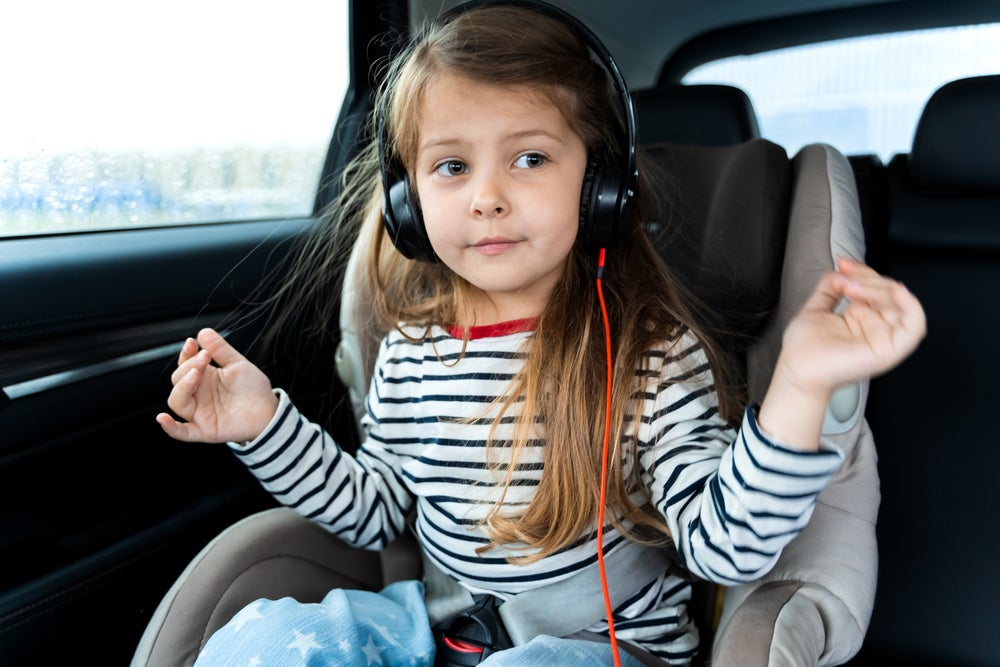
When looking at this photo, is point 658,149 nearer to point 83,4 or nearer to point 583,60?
point 583,60

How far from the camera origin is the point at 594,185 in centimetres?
93

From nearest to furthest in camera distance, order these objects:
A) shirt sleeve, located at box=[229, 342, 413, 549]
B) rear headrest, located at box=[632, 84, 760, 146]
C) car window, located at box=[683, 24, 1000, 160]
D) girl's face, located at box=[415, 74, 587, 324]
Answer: girl's face, located at box=[415, 74, 587, 324], shirt sleeve, located at box=[229, 342, 413, 549], rear headrest, located at box=[632, 84, 760, 146], car window, located at box=[683, 24, 1000, 160]

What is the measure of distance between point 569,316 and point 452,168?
215 millimetres

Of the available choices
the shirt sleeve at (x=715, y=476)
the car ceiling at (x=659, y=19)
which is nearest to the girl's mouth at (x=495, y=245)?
the shirt sleeve at (x=715, y=476)

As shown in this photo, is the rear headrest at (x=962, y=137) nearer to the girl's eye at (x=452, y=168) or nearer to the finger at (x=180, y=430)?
the girl's eye at (x=452, y=168)

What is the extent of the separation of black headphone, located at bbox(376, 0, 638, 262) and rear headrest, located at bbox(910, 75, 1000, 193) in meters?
0.64

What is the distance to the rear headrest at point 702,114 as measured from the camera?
1577 mm

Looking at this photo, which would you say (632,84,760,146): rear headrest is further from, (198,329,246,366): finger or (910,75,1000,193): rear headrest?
(198,329,246,366): finger

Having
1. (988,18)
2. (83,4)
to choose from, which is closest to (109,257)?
(83,4)

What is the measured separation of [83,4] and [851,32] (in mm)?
1929

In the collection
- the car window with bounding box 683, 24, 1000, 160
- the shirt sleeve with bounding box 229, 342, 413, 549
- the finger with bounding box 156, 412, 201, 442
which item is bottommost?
the shirt sleeve with bounding box 229, 342, 413, 549

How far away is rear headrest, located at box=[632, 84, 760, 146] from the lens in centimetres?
158

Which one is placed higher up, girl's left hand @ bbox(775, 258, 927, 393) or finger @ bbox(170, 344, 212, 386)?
girl's left hand @ bbox(775, 258, 927, 393)

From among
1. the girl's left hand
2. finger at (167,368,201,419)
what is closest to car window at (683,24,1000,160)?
the girl's left hand
